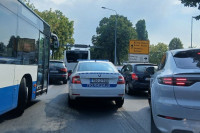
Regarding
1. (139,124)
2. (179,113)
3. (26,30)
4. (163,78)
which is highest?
(26,30)

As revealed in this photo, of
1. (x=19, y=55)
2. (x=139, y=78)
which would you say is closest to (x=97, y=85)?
(x=19, y=55)

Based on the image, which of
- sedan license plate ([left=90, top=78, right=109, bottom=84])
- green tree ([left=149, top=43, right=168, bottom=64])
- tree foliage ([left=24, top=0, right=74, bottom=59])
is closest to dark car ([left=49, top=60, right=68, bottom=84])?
sedan license plate ([left=90, top=78, right=109, bottom=84])

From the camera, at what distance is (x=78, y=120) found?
253 inches

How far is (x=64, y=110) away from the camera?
7.75 meters

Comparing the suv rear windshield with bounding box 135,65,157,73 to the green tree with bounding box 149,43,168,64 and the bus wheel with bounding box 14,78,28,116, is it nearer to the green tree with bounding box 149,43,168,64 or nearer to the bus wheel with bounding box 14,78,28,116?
the bus wheel with bounding box 14,78,28,116

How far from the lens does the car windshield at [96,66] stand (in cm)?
799

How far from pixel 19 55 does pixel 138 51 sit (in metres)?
24.6

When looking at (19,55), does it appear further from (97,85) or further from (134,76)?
(134,76)

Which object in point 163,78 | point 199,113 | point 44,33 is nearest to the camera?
point 199,113

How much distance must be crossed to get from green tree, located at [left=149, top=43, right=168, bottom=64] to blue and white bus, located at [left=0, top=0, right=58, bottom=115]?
86.7 metres

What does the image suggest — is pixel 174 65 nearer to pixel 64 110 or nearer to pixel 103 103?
pixel 64 110

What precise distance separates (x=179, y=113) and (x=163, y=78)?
0.66m

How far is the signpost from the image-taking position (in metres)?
29.4

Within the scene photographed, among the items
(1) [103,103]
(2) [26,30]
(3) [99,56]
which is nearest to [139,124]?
(1) [103,103]
